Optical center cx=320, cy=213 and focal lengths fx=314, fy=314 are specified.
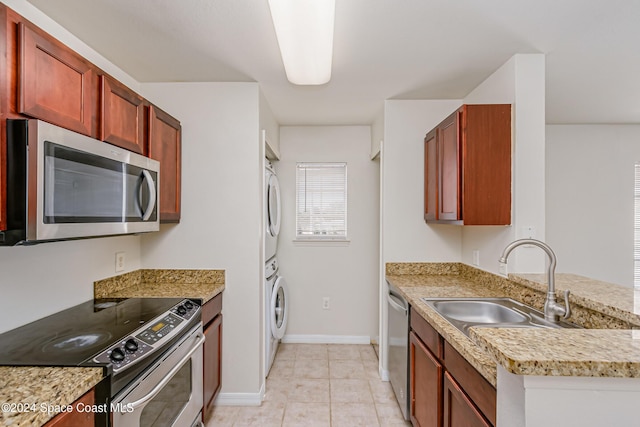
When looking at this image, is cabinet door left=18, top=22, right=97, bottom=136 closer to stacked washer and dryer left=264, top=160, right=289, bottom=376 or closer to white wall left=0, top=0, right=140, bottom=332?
white wall left=0, top=0, right=140, bottom=332

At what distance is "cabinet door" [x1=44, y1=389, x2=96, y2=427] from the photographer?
894mm

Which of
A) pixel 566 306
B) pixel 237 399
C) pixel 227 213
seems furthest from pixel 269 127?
pixel 566 306

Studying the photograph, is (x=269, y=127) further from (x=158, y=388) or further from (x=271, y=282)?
(x=158, y=388)

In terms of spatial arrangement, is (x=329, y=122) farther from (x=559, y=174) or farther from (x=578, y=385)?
Answer: (x=578, y=385)

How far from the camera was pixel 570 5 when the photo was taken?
59.2 inches

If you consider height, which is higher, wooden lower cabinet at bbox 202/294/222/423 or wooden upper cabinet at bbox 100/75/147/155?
wooden upper cabinet at bbox 100/75/147/155

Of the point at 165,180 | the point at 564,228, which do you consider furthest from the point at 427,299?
the point at 564,228

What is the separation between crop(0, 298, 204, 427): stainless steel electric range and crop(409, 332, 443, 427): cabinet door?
129 centimetres

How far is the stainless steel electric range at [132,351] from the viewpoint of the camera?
1130 millimetres

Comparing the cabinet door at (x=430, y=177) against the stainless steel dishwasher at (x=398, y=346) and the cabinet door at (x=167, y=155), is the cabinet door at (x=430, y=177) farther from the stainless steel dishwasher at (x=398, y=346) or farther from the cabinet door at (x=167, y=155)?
the cabinet door at (x=167, y=155)

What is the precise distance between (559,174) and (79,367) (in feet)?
14.2

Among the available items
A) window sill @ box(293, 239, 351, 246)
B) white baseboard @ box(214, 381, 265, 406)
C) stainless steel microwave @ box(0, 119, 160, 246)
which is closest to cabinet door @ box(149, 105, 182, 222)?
stainless steel microwave @ box(0, 119, 160, 246)

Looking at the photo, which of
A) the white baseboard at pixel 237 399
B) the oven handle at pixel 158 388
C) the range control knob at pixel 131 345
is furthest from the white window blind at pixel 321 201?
the range control knob at pixel 131 345

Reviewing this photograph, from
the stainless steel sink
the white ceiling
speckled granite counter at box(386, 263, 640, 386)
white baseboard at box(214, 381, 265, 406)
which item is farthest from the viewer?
white baseboard at box(214, 381, 265, 406)
